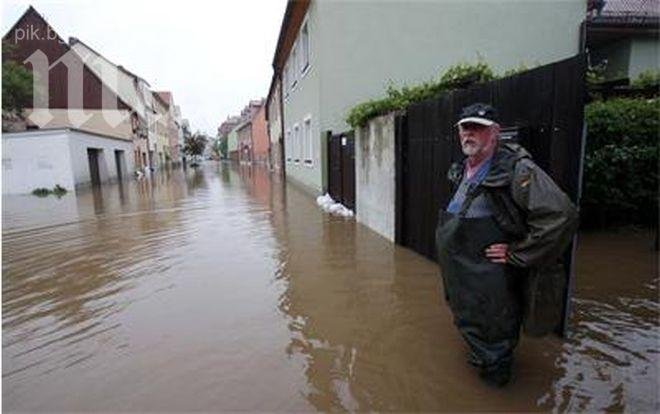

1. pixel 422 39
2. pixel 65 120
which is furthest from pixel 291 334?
pixel 65 120

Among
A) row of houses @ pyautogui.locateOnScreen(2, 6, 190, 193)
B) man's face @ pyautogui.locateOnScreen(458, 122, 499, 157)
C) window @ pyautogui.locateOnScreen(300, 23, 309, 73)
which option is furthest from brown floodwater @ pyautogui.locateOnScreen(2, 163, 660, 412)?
row of houses @ pyautogui.locateOnScreen(2, 6, 190, 193)

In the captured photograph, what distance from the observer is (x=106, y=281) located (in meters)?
6.13

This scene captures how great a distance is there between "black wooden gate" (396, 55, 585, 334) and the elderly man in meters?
0.77

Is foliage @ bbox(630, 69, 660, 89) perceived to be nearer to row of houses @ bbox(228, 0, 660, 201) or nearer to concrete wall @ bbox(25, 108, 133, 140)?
row of houses @ bbox(228, 0, 660, 201)

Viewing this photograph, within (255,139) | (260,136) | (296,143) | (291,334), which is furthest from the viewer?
(255,139)

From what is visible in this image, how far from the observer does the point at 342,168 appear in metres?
11.7

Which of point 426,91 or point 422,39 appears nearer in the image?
point 426,91

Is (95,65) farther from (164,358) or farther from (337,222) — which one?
(164,358)

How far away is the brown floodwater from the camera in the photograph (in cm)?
321

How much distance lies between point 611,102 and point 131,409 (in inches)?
288

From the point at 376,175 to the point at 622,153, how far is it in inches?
139

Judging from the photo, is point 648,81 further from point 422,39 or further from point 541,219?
point 541,219

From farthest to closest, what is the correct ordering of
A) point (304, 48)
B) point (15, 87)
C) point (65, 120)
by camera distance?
point (65, 120), point (15, 87), point (304, 48)

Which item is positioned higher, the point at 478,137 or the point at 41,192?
the point at 478,137
